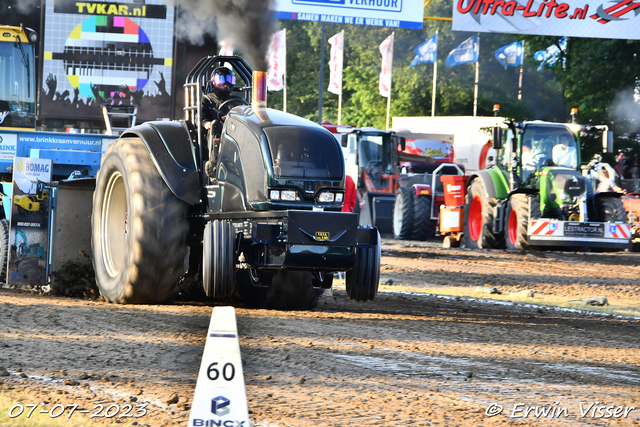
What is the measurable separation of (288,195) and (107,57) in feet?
34.5

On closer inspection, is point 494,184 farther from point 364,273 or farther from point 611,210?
point 364,273

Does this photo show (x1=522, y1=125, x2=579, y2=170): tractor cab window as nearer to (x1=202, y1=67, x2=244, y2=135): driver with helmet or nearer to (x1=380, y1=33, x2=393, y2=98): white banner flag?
(x1=202, y1=67, x2=244, y2=135): driver with helmet

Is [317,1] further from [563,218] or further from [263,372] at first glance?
[263,372]

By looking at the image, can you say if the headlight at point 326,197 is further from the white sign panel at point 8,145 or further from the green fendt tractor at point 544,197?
the green fendt tractor at point 544,197

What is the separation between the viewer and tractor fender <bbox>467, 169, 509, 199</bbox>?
1727cm

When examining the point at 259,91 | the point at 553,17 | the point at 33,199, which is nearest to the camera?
the point at 259,91

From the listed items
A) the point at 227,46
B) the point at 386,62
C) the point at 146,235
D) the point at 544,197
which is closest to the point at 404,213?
the point at 544,197

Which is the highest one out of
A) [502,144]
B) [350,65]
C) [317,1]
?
[350,65]

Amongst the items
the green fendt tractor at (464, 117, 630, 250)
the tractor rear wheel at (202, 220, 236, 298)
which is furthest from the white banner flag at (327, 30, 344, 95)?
the tractor rear wheel at (202, 220, 236, 298)

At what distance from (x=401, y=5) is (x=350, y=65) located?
39041 mm

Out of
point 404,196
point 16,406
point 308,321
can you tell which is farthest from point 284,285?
point 404,196

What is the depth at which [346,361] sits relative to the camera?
16.8ft

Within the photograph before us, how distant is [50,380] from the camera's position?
4348 mm

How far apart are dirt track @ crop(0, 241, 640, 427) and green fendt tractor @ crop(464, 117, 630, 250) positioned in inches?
291
